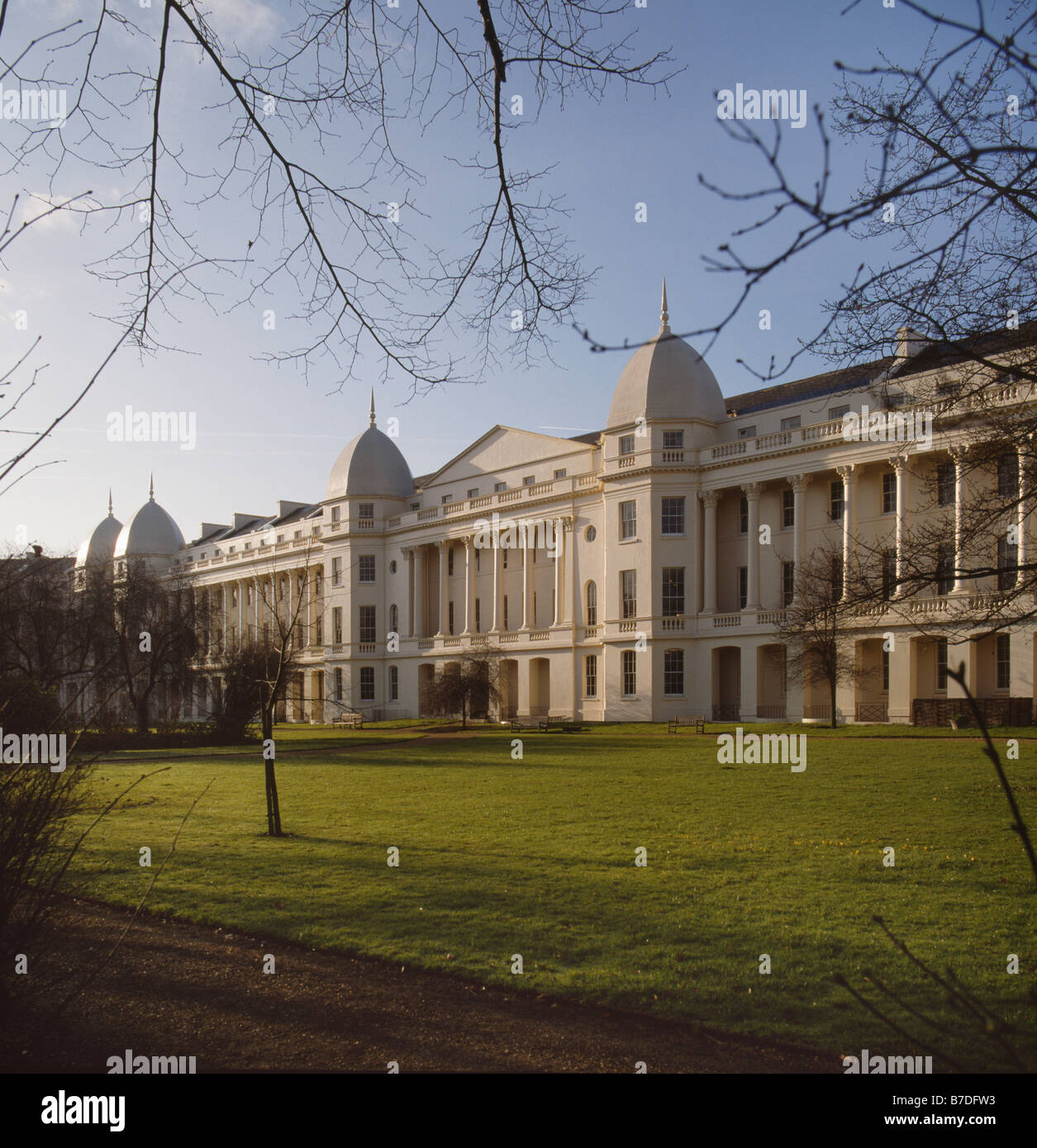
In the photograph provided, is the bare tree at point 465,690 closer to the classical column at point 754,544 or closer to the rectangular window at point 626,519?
the rectangular window at point 626,519

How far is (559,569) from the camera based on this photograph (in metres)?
58.1

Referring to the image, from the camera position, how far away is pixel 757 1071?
19.2 ft

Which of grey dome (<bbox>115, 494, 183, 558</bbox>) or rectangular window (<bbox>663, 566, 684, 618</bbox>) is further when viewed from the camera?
grey dome (<bbox>115, 494, 183, 558</bbox>)

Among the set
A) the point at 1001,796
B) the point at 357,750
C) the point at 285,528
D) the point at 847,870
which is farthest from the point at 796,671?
the point at 285,528

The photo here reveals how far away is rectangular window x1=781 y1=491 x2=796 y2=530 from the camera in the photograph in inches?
1948

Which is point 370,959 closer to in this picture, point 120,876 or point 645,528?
point 120,876

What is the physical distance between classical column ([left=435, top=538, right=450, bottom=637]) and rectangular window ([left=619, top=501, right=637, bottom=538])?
1795 centimetres

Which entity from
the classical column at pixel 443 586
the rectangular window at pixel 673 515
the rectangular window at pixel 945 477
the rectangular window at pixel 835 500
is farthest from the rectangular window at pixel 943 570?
the classical column at pixel 443 586

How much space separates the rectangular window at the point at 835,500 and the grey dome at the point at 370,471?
37.3 meters

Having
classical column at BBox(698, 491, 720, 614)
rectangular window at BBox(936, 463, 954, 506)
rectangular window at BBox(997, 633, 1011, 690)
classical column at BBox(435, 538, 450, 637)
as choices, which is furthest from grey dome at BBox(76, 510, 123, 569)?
rectangular window at BBox(936, 463, 954, 506)

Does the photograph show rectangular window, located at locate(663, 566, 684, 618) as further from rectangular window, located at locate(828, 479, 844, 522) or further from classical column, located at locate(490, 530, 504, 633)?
classical column, located at locate(490, 530, 504, 633)

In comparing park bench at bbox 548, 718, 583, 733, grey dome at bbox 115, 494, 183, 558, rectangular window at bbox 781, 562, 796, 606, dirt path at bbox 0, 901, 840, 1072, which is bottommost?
park bench at bbox 548, 718, 583, 733

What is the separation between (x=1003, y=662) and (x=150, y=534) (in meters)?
89.6

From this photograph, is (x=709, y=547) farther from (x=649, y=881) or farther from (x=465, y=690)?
(x=649, y=881)
